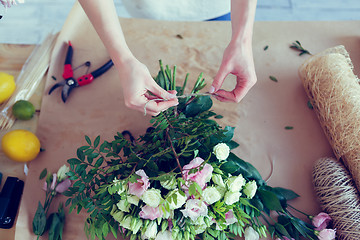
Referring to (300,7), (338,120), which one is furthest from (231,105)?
(300,7)

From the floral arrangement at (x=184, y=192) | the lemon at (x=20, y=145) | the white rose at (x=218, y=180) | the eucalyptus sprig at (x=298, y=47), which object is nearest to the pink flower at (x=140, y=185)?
the floral arrangement at (x=184, y=192)

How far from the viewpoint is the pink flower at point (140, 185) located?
520 millimetres

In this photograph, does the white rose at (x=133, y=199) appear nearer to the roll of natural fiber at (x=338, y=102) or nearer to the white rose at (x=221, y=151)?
the white rose at (x=221, y=151)

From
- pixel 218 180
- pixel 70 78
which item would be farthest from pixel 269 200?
pixel 70 78

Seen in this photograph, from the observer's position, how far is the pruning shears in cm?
81

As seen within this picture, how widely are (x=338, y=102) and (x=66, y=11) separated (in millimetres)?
1364

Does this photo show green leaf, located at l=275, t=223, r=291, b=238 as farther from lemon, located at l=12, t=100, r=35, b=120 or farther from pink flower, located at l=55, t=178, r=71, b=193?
lemon, located at l=12, t=100, r=35, b=120

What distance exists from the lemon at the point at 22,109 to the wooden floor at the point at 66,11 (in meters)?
0.82

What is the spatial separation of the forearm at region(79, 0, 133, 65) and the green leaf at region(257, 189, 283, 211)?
1.29ft

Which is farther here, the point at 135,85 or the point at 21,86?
the point at 21,86

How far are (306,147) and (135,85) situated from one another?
1.51 feet

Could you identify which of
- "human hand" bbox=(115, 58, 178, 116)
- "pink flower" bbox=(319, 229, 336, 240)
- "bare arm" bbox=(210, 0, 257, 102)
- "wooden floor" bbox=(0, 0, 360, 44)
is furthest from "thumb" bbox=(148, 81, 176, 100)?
"wooden floor" bbox=(0, 0, 360, 44)

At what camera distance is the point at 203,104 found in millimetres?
680

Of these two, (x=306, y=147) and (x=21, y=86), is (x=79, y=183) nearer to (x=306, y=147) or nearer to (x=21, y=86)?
(x=21, y=86)
